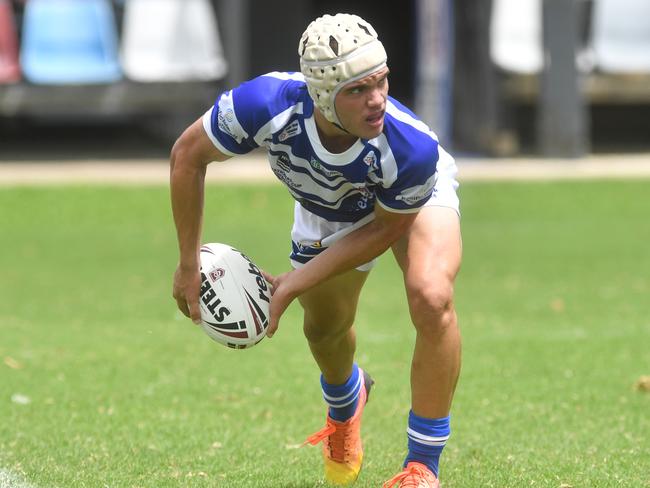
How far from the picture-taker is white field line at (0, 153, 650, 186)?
17.1 metres

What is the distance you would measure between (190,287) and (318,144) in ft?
2.69

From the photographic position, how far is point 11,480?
5.15 metres

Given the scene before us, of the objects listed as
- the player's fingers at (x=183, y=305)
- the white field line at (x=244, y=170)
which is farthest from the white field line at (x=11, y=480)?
the white field line at (x=244, y=170)

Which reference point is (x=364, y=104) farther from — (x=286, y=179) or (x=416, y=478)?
(x=416, y=478)

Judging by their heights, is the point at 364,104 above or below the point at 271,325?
above

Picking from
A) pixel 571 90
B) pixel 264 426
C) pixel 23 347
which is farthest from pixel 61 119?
pixel 264 426

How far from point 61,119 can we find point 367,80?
814 inches

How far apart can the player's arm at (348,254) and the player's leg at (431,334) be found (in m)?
0.09

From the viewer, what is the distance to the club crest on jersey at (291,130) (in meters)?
4.73

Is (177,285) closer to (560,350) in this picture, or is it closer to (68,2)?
(560,350)

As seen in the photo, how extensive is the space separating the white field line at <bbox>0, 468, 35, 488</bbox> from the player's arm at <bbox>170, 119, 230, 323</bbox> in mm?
961

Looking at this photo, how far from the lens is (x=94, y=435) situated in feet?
20.1

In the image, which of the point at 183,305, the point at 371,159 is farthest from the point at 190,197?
the point at 371,159

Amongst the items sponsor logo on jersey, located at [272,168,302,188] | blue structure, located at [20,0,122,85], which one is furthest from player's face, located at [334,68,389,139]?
blue structure, located at [20,0,122,85]
